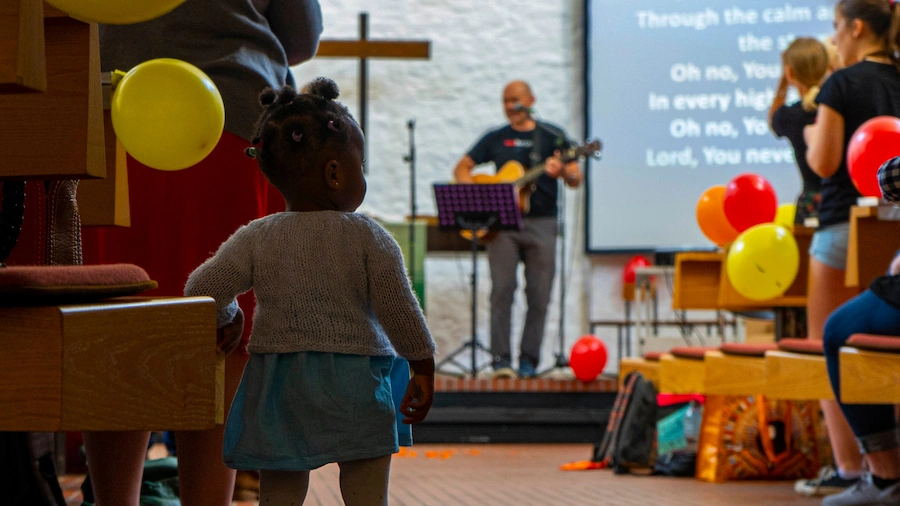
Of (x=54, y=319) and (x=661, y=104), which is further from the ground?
(x=661, y=104)

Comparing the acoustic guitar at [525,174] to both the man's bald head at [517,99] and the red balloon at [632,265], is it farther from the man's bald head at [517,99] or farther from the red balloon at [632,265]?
the red balloon at [632,265]

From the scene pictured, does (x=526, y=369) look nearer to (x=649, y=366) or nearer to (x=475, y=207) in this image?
(x=475, y=207)

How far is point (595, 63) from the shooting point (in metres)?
7.90

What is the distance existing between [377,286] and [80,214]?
1.38 feet

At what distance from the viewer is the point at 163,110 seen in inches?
54.9

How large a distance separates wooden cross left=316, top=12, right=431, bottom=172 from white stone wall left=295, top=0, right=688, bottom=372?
0.46m

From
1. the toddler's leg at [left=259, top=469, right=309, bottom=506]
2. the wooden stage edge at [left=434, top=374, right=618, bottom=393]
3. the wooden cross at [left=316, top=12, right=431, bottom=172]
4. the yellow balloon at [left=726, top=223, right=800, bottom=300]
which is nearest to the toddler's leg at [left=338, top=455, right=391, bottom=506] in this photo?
the toddler's leg at [left=259, top=469, right=309, bottom=506]

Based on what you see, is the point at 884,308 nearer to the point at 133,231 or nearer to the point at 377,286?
the point at 377,286

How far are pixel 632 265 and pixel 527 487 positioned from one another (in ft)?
13.3

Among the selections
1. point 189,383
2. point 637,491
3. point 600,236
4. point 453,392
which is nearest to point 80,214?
point 189,383

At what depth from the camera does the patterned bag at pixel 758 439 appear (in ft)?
12.7

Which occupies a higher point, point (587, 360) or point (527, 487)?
point (587, 360)

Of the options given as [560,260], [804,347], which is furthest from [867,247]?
[560,260]

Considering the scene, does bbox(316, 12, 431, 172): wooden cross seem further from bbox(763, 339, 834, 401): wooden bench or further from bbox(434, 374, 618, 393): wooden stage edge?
bbox(763, 339, 834, 401): wooden bench
